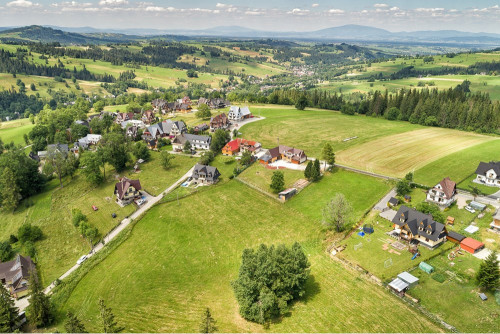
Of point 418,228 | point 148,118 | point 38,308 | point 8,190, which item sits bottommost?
point 8,190

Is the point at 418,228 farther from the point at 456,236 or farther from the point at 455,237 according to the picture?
the point at 456,236

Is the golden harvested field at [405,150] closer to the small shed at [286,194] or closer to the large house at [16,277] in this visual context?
the small shed at [286,194]

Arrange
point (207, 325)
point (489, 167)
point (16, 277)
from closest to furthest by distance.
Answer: point (207, 325)
point (16, 277)
point (489, 167)

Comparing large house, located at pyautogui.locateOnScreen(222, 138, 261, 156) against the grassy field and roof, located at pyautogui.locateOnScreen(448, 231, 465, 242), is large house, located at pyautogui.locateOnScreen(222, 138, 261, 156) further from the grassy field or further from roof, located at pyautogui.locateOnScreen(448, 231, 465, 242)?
the grassy field

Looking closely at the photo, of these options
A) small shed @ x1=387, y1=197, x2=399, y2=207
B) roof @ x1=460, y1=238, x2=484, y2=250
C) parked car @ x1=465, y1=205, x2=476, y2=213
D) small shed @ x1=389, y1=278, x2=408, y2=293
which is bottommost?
small shed @ x1=389, y1=278, x2=408, y2=293

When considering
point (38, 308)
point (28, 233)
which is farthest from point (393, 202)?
point (28, 233)

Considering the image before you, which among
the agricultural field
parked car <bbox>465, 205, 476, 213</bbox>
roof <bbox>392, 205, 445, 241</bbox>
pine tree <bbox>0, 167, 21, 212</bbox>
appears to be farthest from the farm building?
pine tree <bbox>0, 167, 21, 212</bbox>
